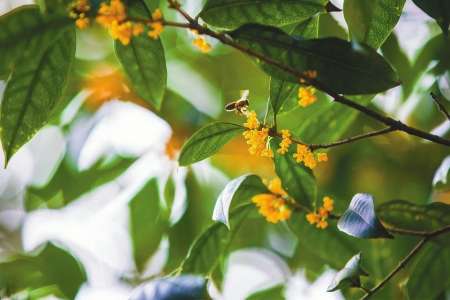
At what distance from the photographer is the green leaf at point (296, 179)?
86 cm

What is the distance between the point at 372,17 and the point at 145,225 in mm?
827

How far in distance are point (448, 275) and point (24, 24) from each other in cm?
73

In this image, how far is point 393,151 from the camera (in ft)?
4.64

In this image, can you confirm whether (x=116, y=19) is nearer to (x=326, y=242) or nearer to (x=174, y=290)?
(x=174, y=290)

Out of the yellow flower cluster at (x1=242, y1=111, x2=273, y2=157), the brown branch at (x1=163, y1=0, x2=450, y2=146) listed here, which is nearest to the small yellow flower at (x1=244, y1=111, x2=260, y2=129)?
the yellow flower cluster at (x1=242, y1=111, x2=273, y2=157)

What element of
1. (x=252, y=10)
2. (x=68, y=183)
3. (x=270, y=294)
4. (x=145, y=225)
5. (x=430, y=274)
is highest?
(x=252, y=10)

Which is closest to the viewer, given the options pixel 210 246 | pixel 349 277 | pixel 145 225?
pixel 349 277

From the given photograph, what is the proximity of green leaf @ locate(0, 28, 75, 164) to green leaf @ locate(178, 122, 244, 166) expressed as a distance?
0.19m

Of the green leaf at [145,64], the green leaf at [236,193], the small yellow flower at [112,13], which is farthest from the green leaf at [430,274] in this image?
the small yellow flower at [112,13]

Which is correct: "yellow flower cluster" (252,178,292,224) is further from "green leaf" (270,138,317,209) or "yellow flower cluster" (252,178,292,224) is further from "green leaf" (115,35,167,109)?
"green leaf" (115,35,167,109)

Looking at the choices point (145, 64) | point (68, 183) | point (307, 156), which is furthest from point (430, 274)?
point (68, 183)

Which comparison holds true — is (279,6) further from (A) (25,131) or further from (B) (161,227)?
(B) (161,227)

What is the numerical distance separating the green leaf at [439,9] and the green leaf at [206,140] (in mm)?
292

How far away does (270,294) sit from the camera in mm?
1326
